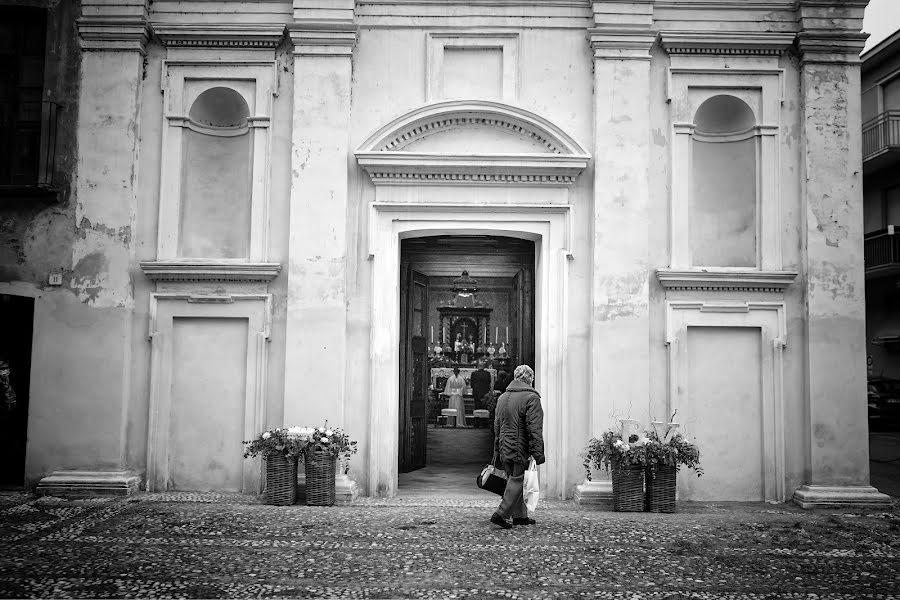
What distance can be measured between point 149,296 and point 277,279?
1696 millimetres

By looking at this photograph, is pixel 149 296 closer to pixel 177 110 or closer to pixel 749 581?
pixel 177 110

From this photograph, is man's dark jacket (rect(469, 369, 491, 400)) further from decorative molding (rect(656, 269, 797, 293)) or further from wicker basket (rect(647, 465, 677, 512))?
wicker basket (rect(647, 465, 677, 512))

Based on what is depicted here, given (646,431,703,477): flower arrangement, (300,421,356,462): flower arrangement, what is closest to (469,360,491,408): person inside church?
(300,421,356,462): flower arrangement

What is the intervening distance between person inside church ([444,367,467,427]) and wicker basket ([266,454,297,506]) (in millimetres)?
13108

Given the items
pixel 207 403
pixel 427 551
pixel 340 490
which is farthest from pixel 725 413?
pixel 207 403

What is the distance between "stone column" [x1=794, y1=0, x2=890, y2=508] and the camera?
389 inches

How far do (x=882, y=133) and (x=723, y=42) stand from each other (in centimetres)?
1491

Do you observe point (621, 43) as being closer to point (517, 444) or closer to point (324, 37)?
point (324, 37)

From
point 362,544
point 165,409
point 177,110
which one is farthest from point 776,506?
point 177,110

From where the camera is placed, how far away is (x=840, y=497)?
9.62 metres

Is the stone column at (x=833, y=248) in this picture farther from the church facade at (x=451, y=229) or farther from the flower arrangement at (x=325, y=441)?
the flower arrangement at (x=325, y=441)

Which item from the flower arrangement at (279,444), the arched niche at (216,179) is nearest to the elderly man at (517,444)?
the flower arrangement at (279,444)

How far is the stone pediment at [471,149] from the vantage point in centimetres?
1007

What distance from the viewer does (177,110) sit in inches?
410
